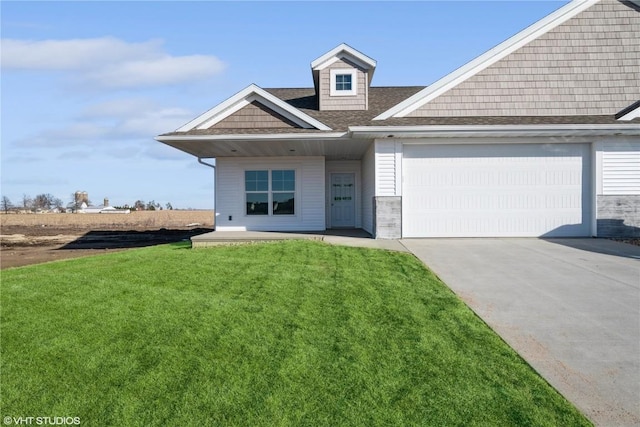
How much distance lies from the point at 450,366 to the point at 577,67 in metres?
12.5

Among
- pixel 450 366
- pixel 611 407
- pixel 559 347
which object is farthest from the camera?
pixel 559 347

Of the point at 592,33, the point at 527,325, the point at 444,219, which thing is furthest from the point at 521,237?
the point at 527,325

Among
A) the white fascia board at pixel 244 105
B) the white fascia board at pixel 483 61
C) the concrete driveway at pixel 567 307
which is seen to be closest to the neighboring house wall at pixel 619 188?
the concrete driveway at pixel 567 307

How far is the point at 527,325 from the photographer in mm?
4977

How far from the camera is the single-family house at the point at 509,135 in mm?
11727

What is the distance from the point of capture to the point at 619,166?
11.7 m

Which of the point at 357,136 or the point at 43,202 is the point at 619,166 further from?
the point at 43,202

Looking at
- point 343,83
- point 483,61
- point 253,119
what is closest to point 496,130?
point 483,61

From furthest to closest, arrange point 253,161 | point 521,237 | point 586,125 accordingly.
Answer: point 253,161 → point 521,237 → point 586,125

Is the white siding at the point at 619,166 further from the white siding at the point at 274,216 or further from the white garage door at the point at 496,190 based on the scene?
the white siding at the point at 274,216

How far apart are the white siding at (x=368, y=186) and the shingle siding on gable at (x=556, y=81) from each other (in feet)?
6.59

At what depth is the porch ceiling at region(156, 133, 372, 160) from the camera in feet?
40.0

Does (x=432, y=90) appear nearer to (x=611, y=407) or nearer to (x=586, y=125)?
(x=586, y=125)

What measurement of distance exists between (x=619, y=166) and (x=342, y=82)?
9356 mm
